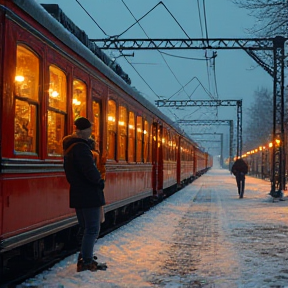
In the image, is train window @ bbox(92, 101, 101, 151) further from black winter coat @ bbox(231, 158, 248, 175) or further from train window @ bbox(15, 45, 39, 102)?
black winter coat @ bbox(231, 158, 248, 175)

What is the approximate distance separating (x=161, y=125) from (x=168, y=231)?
23.6ft

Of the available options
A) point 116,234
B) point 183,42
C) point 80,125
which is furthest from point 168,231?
point 183,42

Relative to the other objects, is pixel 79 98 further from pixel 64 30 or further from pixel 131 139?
pixel 131 139

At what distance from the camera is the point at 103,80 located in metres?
9.08

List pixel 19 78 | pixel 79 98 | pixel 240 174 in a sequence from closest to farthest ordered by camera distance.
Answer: pixel 19 78 < pixel 79 98 < pixel 240 174

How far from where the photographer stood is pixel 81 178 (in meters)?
5.92

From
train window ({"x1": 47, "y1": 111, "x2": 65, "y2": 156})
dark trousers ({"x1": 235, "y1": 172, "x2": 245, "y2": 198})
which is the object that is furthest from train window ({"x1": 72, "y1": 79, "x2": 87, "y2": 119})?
dark trousers ({"x1": 235, "y1": 172, "x2": 245, "y2": 198})

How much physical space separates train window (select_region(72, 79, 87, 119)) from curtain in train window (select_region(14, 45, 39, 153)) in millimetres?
1426

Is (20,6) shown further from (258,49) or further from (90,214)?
(258,49)

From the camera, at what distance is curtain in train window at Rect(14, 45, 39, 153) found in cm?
561

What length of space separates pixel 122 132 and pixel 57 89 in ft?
13.5

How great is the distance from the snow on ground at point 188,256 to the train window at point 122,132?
148 centimetres

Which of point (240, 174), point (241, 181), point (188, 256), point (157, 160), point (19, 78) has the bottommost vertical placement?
point (188, 256)

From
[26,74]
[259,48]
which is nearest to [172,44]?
[259,48]
